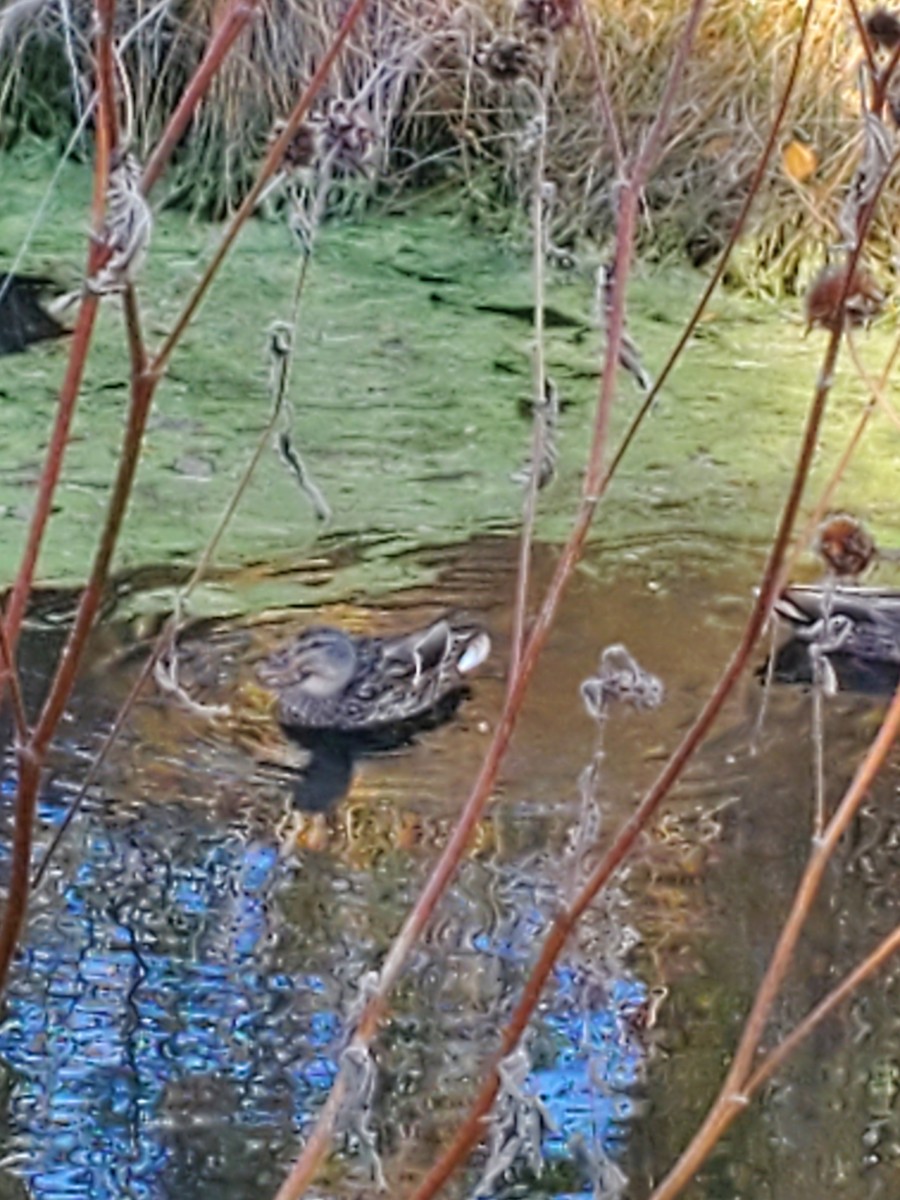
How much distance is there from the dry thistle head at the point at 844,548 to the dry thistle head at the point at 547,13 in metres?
0.38

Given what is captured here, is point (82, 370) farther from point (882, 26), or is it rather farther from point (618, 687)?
point (882, 26)

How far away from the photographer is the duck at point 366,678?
3.42 metres

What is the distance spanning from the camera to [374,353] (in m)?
5.33

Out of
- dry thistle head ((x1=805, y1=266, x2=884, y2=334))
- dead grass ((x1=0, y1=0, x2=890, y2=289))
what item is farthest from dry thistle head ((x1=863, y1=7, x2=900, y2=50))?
dead grass ((x1=0, y1=0, x2=890, y2=289))

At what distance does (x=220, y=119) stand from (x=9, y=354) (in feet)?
5.54

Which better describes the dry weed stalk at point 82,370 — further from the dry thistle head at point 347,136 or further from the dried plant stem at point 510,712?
the dry thistle head at point 347,136

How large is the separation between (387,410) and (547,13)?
357 centimetres

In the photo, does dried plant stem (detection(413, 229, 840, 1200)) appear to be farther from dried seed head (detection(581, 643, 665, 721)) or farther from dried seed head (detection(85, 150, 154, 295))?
dried seed head (detection(85, 150, 154, 295))

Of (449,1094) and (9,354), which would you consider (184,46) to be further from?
(449,1094)

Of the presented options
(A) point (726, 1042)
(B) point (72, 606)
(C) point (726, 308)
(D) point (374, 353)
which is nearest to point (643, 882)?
(A) point (726, 1042)

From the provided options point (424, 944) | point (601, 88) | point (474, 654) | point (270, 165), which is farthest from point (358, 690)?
point (270, 165)

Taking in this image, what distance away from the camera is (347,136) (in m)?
1.37

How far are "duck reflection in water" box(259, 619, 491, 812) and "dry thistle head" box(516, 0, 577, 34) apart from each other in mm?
2039

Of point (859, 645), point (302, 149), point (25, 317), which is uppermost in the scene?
point (302, 149)
